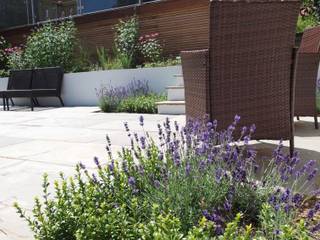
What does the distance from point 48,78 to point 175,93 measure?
356cm

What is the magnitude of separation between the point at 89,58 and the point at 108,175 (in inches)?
334

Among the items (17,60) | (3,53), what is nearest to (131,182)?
(17,60)

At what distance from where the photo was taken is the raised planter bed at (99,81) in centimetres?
762

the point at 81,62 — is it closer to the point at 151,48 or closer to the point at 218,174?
the point at 151,48

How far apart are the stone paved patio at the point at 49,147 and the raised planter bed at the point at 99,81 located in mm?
1423

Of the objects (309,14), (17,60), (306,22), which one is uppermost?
(309,14)

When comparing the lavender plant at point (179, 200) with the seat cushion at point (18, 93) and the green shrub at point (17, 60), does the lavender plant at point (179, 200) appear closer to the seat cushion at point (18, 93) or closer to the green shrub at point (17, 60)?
the seat cushion at point (18, 93)

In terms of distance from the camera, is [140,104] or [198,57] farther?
[140,104]

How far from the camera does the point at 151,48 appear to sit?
8.50 meters

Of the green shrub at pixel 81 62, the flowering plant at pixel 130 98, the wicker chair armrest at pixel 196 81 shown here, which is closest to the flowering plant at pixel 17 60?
the green shrub at pixel 81 62

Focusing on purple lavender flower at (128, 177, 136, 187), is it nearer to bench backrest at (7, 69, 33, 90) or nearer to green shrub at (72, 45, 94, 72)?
green shrub at (72, 45, 94, 72)

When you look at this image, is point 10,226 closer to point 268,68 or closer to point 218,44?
point 218,44

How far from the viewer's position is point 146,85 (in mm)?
7719

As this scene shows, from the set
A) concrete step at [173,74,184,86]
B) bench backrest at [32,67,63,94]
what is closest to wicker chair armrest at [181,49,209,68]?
concrete step at [173,74,184,86]
